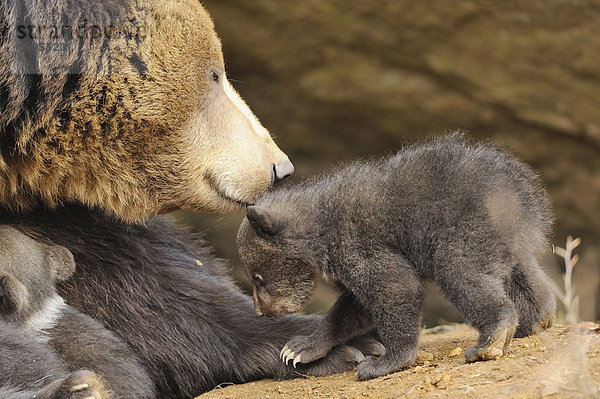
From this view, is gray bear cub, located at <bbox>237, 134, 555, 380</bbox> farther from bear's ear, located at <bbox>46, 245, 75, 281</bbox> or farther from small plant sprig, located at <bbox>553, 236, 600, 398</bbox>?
bear's ear, located at <bbox>46, 245, 75, 281</bbox>

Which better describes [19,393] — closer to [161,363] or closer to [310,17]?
[161,363]

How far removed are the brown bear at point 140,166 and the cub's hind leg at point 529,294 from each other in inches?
26.7

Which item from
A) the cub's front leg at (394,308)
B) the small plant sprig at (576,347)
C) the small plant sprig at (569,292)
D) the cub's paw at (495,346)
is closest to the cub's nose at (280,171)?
the cub's front leg at (394,308)

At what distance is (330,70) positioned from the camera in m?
5.86

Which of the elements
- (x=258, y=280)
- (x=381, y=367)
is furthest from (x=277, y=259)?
(x=381, y=367)

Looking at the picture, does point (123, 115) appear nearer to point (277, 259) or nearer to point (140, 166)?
point (140, 166)

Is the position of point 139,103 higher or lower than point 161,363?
higher

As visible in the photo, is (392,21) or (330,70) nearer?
(392,21)

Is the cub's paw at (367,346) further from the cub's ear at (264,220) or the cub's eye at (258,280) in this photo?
the cub's ear at (264,220)

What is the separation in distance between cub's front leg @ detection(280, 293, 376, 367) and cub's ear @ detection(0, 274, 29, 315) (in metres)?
1.05

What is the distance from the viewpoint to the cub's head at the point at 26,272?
130 inches

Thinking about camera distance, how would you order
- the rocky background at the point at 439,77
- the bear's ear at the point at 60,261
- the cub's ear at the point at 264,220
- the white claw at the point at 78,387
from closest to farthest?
the white claw at the point at 78,387, the cub's ear at the point at 264,220, the bear's ear at the point at 60,261, the rocky background at the point at 439,77

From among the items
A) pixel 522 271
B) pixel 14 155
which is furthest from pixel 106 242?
pixel 522 271

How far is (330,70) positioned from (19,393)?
11.4 feet
